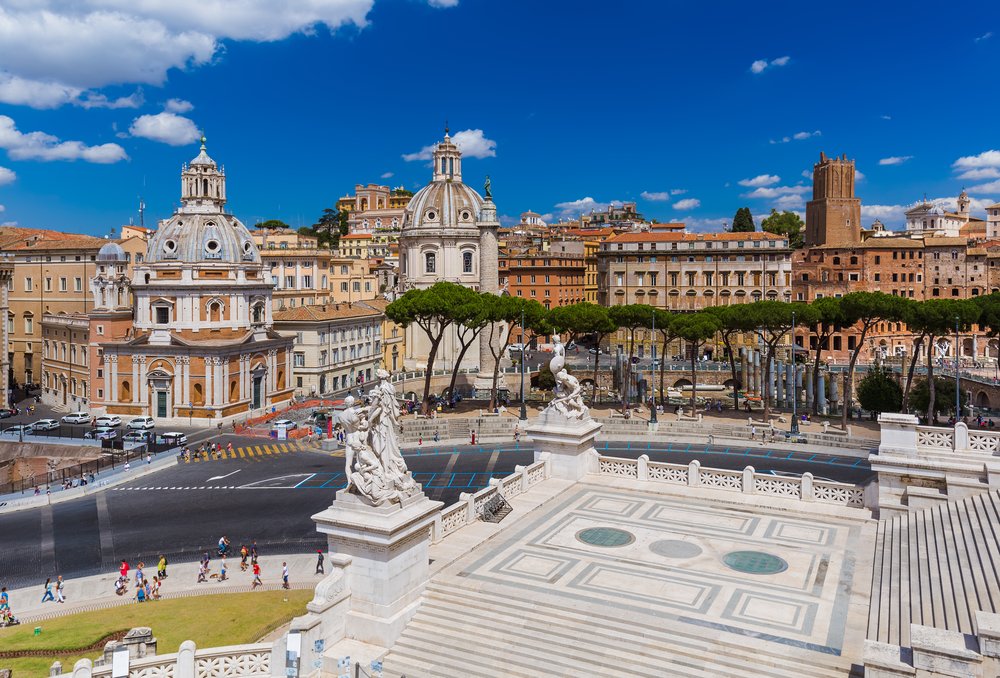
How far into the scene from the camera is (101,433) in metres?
49.2

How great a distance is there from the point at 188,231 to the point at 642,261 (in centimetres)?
5215

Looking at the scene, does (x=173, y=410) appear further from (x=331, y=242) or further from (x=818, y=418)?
(x=331, y=242)

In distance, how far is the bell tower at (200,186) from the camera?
60469mm

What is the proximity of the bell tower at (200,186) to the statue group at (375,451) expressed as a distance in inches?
2038

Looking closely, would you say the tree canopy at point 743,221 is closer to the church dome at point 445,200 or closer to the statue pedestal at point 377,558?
the church dome at point 445,200

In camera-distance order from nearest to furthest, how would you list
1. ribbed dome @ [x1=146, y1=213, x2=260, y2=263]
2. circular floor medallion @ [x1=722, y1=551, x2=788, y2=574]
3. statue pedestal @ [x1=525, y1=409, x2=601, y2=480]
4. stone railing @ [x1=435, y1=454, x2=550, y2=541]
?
circular floor medallion @ [x1=722, y1=551, x2=788, y2=574] → stone railing @ [x1=435, y1=454, x2=550, y2=541] → statue pedestal @ [x1=525, y1=409, x2=601, y2=480] → ribbed dome @ [x1=146, y1=213, x2=260, y2=263]

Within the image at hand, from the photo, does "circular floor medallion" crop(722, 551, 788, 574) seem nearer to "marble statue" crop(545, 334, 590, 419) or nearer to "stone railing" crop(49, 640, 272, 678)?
"marble statue" crop(545, 334, 590, 419)

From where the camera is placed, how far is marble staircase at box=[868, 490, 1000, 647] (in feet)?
41.7

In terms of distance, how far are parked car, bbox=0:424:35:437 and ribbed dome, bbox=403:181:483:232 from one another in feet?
130

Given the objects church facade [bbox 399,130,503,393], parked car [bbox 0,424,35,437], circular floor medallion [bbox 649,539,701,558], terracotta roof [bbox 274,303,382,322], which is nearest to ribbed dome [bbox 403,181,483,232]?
church facade [bbox 399,130,503,393]

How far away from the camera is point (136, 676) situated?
41.2 feet

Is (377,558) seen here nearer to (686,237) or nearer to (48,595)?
(48,595)

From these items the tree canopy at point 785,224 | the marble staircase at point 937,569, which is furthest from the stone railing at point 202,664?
the tree canopy at point 785,224

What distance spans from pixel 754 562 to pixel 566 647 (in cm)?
549
